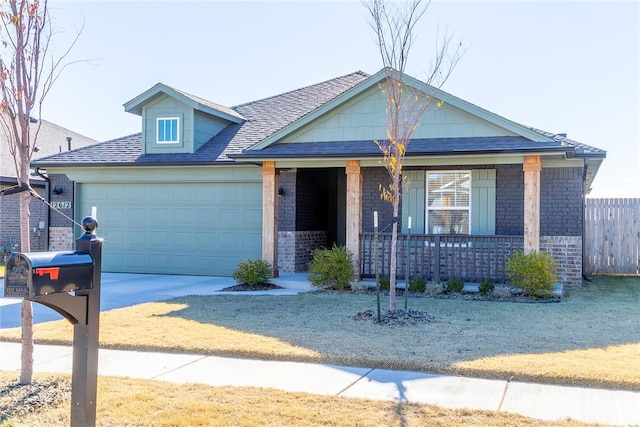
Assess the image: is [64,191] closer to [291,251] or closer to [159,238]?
[159,238]

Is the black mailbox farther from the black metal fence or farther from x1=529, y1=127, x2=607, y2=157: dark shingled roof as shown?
x1=529, y1=127, x2=607, y2=157: dark shingled roof

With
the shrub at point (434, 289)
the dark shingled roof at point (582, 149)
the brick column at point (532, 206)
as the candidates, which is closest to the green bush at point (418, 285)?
the shrub at point (434, 289)

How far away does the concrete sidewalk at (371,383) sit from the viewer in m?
4.83

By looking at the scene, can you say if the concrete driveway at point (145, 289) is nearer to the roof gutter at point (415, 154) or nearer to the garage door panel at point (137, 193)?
the garage door panel at point (137, 193)

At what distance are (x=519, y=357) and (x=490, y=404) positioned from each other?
1.63 meters

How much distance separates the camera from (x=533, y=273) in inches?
428

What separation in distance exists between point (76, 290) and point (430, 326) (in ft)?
17.8

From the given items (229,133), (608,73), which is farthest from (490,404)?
(229,133)

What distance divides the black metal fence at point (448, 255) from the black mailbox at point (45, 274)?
28.5 feet

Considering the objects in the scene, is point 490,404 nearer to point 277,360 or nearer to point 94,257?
point 277,360

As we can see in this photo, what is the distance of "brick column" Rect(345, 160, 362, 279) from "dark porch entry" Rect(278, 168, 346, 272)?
3.08 meters

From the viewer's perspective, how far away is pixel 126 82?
61.9 feet

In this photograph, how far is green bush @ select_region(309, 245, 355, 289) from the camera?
473 inches

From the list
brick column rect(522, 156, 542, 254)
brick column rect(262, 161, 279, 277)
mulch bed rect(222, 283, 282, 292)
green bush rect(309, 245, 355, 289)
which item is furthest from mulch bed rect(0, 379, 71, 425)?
brick column rect(522, 156, 542, 254)
